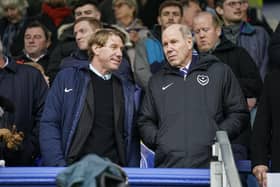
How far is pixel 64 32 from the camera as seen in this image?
1306 centimetres

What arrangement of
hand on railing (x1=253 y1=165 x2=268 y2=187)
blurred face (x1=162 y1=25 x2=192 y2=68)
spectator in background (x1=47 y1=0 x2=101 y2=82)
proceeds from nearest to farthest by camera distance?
hand on railing (x1=253 y1=165 x2=268 y2=187) → blurred face (x1=162 y1=25 x2=192 y2=68) → spectator in background (x1=47 y1=0 x2=101 y2=82)

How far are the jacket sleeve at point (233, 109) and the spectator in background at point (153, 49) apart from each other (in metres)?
1.70

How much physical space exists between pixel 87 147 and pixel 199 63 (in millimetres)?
1288

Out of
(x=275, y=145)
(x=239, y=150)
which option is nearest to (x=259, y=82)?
(x=239, y=150)

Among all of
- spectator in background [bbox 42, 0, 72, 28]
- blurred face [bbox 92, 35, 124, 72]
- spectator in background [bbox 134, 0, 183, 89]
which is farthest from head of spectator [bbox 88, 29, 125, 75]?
spectator in background [bbox 42, 0, 72, 28]

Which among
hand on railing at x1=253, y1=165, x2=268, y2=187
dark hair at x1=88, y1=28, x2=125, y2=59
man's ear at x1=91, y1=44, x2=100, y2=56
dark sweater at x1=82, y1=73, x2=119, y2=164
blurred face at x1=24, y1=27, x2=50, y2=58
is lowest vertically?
hand on railing at x1=253, y1=165, x2=268, y2=187

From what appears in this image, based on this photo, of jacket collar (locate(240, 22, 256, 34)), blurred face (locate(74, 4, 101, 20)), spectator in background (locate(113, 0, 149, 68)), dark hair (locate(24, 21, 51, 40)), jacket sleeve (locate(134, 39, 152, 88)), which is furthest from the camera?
spectator in background (locate(113, 0, 149, 68))

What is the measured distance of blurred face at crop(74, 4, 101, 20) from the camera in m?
13.5

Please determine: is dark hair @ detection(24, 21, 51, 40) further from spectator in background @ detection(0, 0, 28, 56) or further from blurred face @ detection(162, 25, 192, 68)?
blurred face @ detection(162, 25, 192, 68)

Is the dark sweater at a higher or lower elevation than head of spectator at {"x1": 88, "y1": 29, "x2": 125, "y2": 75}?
lower

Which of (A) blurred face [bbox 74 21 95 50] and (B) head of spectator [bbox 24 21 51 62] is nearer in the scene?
(A) blurred face [bbox 74 21 95 50]

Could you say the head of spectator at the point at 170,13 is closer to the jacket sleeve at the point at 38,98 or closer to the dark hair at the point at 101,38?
the dark hair at the point at 101,38

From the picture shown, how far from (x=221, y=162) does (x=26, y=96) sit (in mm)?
2606

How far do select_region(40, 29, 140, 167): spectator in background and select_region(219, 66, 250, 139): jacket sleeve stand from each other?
35.4 inches
